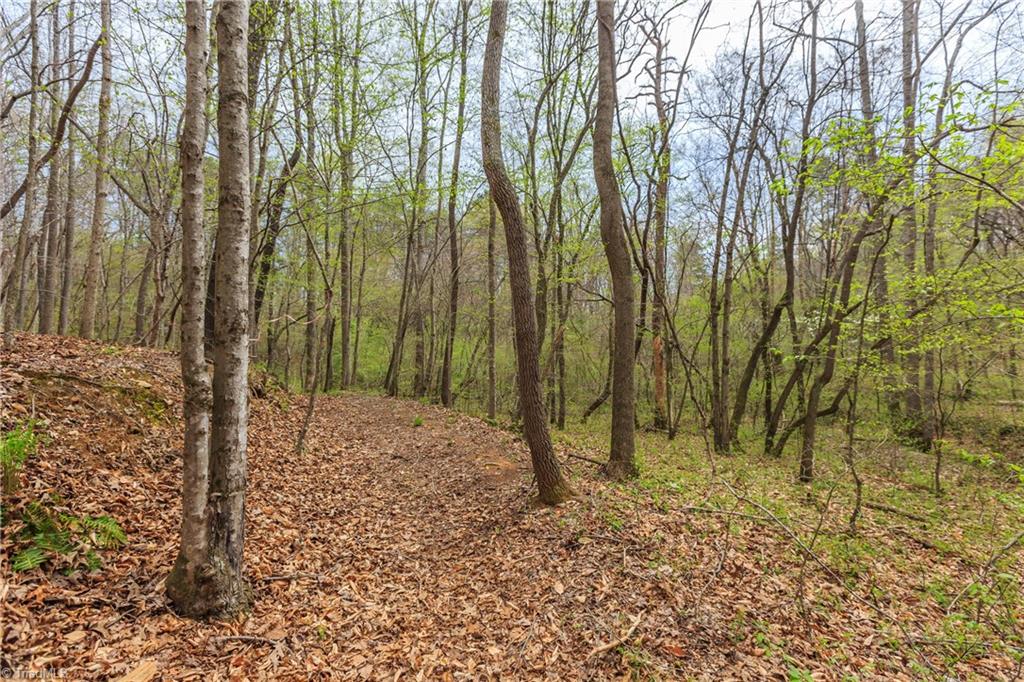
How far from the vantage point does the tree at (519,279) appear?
5660mm

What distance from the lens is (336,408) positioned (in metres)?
13.5

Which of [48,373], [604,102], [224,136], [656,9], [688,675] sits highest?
[656,9]

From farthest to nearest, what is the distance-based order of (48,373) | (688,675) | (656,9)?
(656,9)
(48,373)
(688,675)

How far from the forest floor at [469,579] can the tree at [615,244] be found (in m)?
0.81

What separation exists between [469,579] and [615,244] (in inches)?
191

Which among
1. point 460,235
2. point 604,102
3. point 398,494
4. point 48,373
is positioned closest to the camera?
point 48,373

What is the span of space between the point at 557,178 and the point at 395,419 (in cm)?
868

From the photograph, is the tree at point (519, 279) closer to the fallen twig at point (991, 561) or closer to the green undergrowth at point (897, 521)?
the green undergrowth at point (897, 521)

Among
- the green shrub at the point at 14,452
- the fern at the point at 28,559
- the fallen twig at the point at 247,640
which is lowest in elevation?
the fallen twig at the point at 247,640

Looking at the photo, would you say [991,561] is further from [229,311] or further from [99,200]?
[99,200]

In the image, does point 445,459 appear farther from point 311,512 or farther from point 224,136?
point 224,136

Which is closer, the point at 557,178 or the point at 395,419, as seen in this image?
the point at 395,419

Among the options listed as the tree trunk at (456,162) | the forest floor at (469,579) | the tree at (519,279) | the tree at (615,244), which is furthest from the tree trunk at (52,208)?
the tree at (615,244)

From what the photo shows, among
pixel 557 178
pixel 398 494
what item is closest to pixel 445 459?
pixel 398 494
